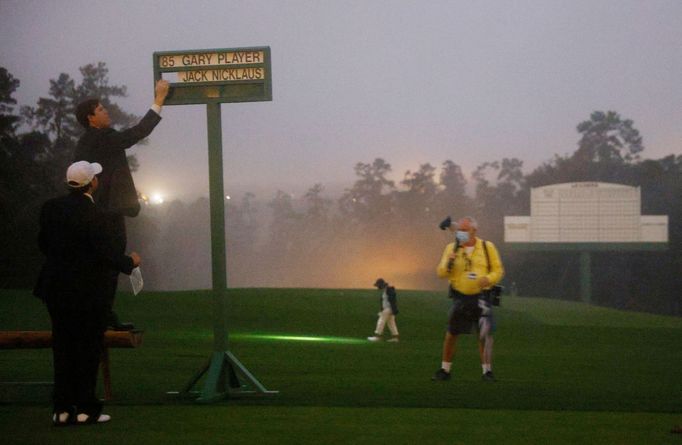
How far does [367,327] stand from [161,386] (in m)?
27.3

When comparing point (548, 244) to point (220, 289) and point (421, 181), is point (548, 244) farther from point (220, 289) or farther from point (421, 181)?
point (421, 181)

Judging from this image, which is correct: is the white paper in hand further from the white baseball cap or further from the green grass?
the white baseball cap

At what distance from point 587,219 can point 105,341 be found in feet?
207

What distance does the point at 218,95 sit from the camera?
10828mm

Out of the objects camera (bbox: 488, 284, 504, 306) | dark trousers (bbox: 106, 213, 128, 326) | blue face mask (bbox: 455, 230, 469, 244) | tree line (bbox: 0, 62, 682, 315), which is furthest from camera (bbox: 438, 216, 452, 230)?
tree line (bbox: 0, 62, 682, 315)

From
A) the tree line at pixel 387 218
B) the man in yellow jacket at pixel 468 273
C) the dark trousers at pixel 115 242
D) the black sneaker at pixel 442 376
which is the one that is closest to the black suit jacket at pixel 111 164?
the dark trousers at pixel 115 242

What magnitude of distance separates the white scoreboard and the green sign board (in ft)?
202

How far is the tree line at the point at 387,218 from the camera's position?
247 ft

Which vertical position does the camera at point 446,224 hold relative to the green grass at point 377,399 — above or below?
above

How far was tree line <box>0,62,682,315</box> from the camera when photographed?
75250 millimetres

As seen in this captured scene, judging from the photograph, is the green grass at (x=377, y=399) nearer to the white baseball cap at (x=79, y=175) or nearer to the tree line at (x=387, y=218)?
the white baseball cap at (x=79, y=175)

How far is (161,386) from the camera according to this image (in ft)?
40.9

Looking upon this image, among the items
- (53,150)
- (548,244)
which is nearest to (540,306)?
(548,244)

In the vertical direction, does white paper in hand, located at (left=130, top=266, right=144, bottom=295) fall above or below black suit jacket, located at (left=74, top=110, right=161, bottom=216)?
below
